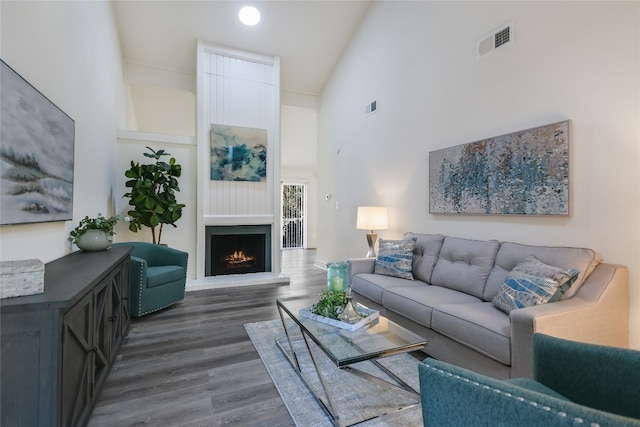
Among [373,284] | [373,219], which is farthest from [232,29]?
[373,284]

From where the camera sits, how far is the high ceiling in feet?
14.3

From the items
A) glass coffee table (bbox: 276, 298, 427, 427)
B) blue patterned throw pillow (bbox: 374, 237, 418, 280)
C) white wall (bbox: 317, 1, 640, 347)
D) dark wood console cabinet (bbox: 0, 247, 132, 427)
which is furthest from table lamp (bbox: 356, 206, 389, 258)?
dark wood console cabinet (bbox: 0, 247, 132, 427)

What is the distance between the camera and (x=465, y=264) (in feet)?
9.21

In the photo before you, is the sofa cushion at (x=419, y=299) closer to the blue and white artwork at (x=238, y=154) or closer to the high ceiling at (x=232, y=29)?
the blue and white artwork at (x=238, y=154)

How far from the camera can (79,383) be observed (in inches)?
60.0

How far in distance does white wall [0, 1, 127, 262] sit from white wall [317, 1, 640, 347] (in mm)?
3545

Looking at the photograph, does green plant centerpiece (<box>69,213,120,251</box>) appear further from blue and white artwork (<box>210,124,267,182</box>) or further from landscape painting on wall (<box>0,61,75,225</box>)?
blue and white artwork (<box>210,124,267,182</box>)

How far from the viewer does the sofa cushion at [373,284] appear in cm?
290

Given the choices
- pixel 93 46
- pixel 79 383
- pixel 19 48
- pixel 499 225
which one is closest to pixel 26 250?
pixel 79 383

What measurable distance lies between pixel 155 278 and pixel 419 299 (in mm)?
2739

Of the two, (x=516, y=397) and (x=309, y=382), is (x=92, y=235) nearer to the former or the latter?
(x=309, y=382)

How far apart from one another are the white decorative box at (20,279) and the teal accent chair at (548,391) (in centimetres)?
169

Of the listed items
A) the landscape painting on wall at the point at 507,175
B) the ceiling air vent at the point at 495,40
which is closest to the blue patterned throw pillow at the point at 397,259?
the landscape painting on wall at the point at 507,175

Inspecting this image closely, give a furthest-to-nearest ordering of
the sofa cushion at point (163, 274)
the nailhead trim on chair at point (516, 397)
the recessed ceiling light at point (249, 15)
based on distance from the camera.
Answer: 1. the recessed ceiling light at point (249, 15)
2. the sofa cushion at point (163, 274)
3. the nailhead trim on chair at point (516, 397)
